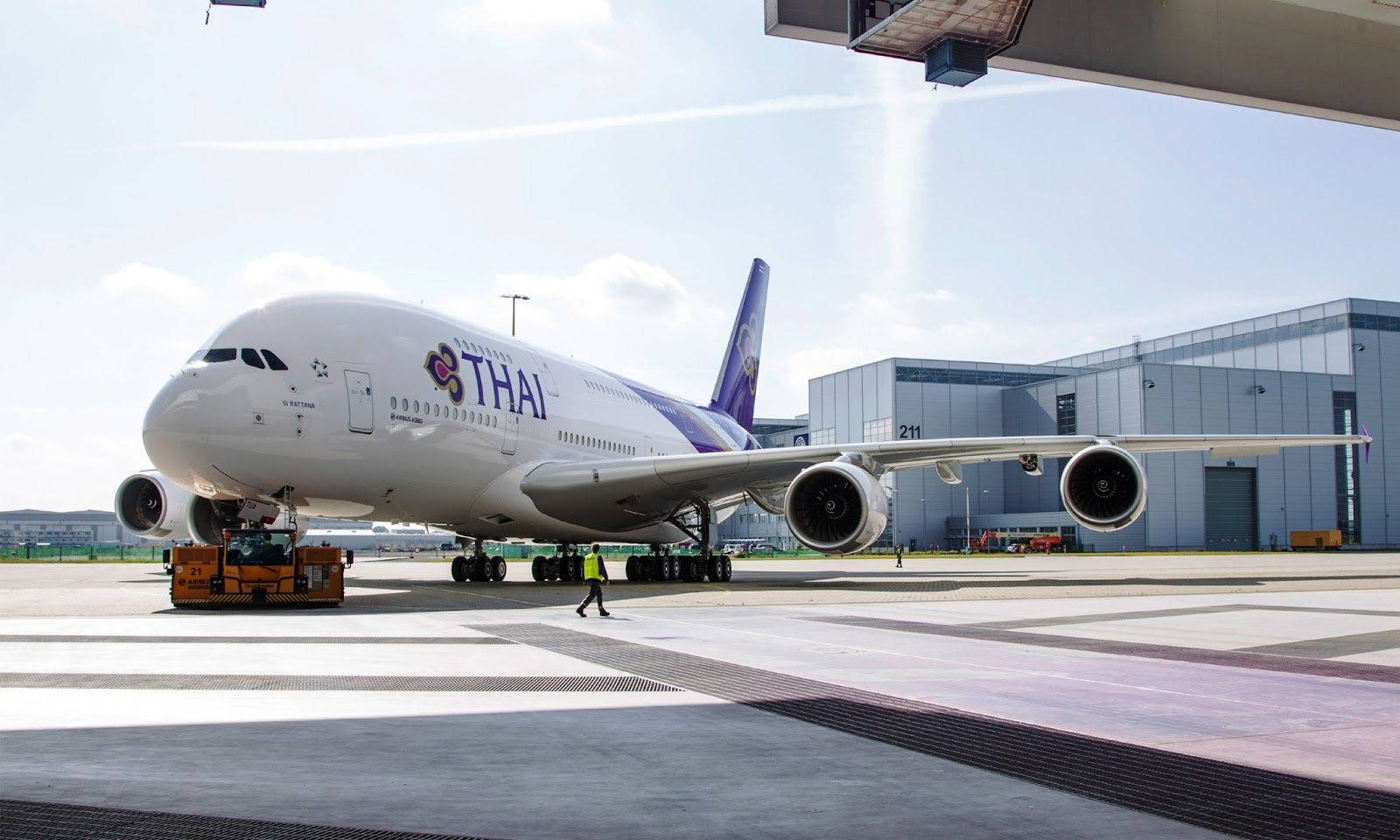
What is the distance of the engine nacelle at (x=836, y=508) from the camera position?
66.2 ft

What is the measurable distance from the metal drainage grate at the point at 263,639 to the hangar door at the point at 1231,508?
74343mm

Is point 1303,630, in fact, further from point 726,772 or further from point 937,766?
point 726,772

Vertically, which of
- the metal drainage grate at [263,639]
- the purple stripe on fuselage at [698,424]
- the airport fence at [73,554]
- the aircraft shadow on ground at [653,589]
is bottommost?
the airport fence at [73,554]

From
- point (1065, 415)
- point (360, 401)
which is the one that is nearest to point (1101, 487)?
point (360, 401)

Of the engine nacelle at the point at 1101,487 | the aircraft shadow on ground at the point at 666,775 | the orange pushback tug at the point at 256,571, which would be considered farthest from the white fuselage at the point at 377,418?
the aircraft shadow on ground at the point at 666,775

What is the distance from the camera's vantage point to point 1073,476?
2266 centimetres

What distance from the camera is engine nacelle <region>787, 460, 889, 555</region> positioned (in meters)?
20.2

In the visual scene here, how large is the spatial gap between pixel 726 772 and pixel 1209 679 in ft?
16.7

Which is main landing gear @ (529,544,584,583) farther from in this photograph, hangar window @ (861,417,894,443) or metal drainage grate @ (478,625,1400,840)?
hangar window @ (861,417,894,443)

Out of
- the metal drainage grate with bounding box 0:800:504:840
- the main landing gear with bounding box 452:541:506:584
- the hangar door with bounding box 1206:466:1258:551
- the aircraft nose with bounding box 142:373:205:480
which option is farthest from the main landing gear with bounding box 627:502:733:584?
the hangar door with bounding box 1206:466:1258:551

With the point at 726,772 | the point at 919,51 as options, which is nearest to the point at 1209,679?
the point at 726,772

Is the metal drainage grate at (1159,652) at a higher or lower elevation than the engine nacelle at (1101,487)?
lower

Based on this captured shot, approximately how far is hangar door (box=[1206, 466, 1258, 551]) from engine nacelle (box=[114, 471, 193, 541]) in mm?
69286

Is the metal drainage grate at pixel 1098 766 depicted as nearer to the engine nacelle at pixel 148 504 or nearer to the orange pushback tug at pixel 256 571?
the orange pushback tug at pixel 256 571
